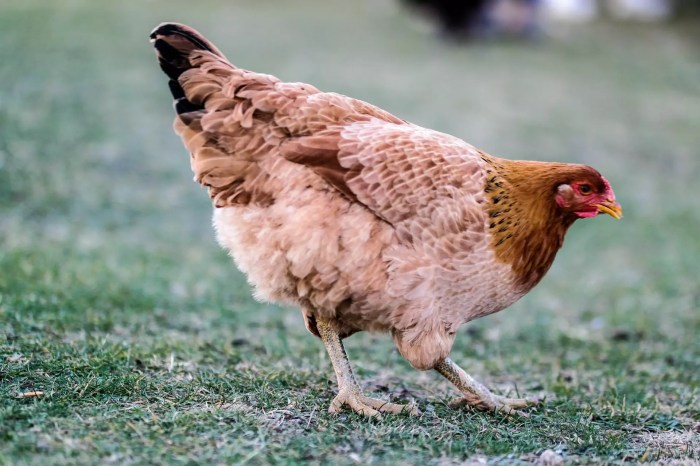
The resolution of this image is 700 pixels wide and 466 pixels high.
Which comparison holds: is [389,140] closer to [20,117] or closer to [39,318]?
[39,318]

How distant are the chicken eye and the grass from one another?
1.21 meters

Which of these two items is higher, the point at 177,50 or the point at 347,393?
the point at 177,50

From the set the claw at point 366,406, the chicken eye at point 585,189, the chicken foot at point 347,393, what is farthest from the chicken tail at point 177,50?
the chicken eye at point 585,189

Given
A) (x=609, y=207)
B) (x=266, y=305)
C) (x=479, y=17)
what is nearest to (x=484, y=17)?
(x=479, y=17)

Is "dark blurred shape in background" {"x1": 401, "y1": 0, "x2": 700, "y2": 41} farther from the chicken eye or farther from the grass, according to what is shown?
the chicken eye

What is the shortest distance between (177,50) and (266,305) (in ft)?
9.78

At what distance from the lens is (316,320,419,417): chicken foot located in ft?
12.6

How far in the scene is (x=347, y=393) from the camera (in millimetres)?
3873

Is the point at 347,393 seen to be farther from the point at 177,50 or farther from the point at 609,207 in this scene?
the point at 177,50

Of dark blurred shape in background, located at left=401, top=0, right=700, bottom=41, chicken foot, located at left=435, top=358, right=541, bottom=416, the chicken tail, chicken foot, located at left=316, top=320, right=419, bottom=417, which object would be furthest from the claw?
dark blurred shape in background, located at left=401, top=0, right=700, bottom=41

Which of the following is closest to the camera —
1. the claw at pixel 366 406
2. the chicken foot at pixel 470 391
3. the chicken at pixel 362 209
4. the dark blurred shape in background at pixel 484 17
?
the chicken at pixel 362 209

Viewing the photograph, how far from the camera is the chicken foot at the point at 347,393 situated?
3.83 metres

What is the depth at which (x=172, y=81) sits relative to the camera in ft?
13.3

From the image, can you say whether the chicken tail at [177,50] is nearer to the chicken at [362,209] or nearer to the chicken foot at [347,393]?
the chicken at [362,209]
